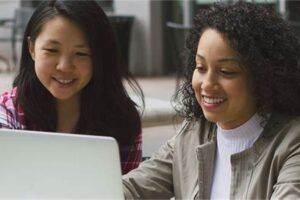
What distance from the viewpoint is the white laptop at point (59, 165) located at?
2.76ft

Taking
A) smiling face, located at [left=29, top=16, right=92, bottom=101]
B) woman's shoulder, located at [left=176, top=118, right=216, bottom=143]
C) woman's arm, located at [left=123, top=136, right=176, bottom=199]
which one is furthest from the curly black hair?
smiling face, located at [left=29, top=16, right=92, bottom=101]

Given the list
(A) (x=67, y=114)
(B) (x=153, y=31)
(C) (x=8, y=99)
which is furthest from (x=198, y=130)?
(B) (x=153, y=31)

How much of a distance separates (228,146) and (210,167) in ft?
0.18

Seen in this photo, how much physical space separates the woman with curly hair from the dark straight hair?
0.37 meters

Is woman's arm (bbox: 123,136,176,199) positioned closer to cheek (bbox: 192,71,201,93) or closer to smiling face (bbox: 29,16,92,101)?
cheek (bbox: 192,71,201,93)

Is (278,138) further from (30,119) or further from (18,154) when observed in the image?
(30,119)

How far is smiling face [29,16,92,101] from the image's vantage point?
133 centimetres

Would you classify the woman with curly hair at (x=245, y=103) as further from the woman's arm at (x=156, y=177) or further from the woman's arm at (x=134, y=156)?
the woman's arm at (x=134, y=156)

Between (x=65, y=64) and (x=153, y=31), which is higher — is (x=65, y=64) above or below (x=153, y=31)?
above

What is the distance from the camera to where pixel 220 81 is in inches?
39.8

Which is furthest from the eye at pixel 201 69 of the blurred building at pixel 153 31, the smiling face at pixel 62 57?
the blurred building at pixel 153 31

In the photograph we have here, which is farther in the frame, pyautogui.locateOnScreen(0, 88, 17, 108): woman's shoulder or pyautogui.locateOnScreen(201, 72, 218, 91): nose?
pyautogui.locateOnScreen(0, 88, 17, 108): woman's shoulder

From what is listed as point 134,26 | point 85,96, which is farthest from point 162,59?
Answer: point 85,96

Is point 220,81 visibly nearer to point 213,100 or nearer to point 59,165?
point 213,100
